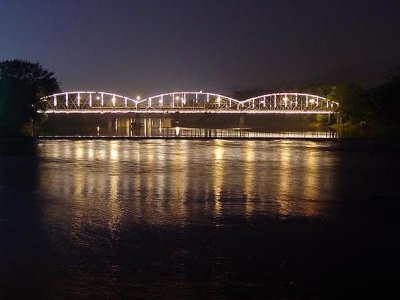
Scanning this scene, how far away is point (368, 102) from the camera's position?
220ft

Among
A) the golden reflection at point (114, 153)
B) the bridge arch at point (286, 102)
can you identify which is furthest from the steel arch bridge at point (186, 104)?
the golden reflection at point (114, 153)

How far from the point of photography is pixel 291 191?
1474 centimetres

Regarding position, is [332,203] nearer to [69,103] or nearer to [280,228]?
[280,228]

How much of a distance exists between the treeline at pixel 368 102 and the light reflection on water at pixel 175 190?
30.3 m

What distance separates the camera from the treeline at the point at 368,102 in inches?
2036

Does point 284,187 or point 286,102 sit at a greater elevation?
point 286,102

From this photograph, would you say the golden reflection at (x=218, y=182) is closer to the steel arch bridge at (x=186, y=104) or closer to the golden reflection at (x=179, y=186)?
the golden reflection at (x=179, y=186)

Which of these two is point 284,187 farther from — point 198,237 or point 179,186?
point 198,237

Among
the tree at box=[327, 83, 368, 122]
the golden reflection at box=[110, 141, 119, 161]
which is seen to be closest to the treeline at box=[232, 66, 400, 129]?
the tree at box=[327, 83, 368, 122]

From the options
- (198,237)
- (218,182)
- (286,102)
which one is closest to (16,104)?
(218,182)

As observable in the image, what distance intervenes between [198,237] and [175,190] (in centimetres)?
597

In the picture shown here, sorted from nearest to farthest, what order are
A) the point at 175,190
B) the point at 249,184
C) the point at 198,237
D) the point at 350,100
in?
the point at 198,237
the point at 175,190
the point at 249,184
the point at 350,100

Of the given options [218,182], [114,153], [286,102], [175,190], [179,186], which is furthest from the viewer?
[286,102]

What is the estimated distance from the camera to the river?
6.54 metres
